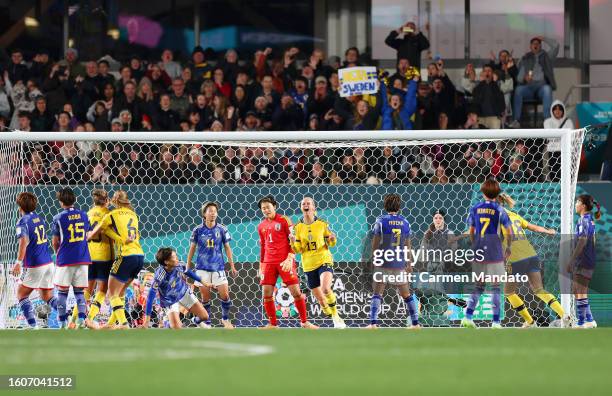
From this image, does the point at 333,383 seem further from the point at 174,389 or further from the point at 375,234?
the point at 375,234

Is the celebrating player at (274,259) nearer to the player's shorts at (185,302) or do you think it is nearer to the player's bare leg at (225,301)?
the player's bare leg at (225,301)

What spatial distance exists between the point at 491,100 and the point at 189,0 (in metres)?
6.31

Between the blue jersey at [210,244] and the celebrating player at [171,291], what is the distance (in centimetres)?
74

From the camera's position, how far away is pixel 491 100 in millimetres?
16719

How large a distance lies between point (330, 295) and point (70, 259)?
278 centimetres

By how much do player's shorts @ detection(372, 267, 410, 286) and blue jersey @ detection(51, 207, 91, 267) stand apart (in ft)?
10.1

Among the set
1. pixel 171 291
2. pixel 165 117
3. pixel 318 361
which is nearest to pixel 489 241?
pixel 171 291

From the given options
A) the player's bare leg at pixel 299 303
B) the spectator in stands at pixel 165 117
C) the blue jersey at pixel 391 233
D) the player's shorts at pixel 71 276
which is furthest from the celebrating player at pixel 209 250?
the spectator in stands at pixel 165 117

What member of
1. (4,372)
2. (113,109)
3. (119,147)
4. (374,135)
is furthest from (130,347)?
(113,109)

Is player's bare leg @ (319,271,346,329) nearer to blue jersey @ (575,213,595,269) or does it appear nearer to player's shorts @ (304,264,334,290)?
player's shorts @ (304,264,334,290)

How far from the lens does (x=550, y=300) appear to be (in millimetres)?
11414

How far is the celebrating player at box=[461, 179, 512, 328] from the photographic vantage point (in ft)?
36.7

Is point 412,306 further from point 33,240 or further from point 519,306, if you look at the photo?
point 33,240

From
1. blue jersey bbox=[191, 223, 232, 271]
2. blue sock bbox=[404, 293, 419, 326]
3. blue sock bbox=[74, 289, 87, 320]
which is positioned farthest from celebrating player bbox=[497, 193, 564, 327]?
blue sock bbox=[74, 289, 87, 320]
